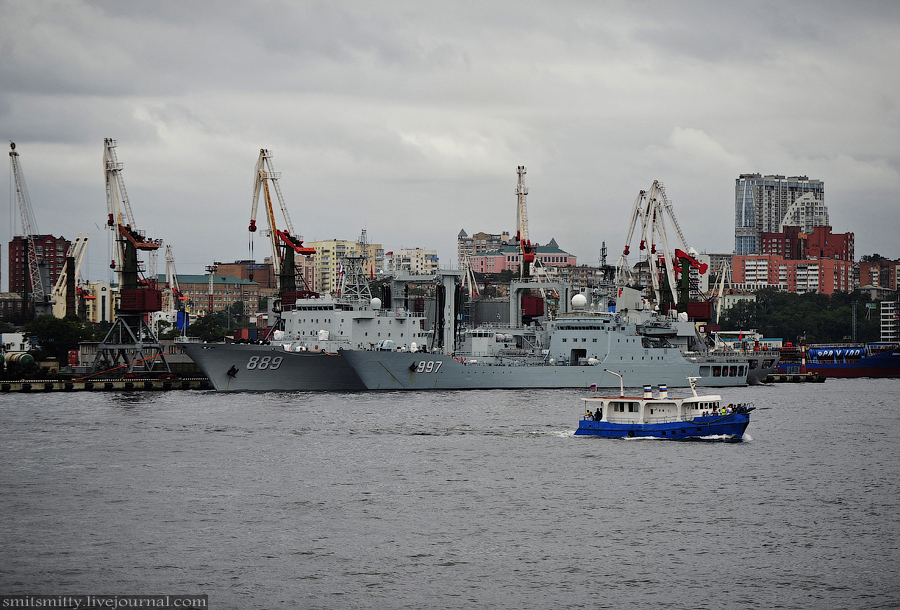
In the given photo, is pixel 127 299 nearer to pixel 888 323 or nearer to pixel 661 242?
pixel 661 242

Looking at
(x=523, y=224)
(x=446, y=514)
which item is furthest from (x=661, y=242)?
(x=446, y=514)

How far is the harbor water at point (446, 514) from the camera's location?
2539cm

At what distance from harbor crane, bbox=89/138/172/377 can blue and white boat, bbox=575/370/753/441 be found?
2050 inches

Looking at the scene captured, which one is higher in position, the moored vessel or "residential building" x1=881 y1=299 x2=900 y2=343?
"residential building" x1=881 y1=299 x2=900 y2=343

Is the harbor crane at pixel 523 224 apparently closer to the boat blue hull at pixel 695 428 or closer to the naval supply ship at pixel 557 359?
the naval supply ship at pixel 557 359

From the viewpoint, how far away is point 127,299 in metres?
88.2

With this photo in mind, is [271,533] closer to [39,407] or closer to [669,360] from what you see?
[39,407]

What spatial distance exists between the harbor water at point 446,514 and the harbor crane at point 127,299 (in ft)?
118

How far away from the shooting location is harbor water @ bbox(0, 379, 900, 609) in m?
25.4

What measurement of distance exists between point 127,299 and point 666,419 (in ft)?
184

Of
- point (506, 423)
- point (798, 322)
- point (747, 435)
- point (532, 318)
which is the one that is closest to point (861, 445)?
point (747, 435)

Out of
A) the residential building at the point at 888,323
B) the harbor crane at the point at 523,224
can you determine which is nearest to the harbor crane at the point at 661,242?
the harbor crane at the point at 523,224

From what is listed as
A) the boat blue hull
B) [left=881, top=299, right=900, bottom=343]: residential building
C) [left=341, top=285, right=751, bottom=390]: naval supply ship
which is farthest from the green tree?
[left=881, top=299, right=900, bottom=343]: residential building

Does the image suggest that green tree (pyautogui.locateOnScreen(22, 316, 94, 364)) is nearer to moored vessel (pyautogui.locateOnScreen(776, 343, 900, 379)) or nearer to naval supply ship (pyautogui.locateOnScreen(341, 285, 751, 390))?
naval supply ship (pyautogui.locateOnScreen(341, 285, 751, 390))
